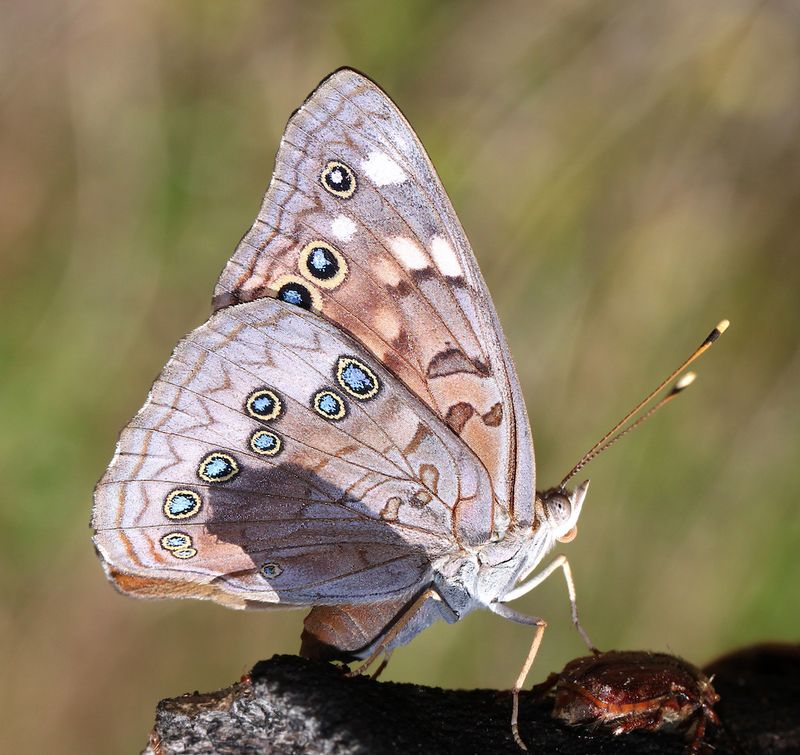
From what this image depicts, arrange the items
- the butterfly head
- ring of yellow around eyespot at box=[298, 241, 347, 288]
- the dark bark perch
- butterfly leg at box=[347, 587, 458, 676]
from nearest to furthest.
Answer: the dark bark perch
butterfly leg at box=[347, 587, 458, 676]
ring of yellow around eyespot at box=[298, 241, 347, 288]
the butterfly head

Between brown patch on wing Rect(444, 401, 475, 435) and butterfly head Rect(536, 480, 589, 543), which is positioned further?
butterfly head Rect(536, 480, 589, 543)

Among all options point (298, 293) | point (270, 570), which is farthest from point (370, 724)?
point (298, 293)

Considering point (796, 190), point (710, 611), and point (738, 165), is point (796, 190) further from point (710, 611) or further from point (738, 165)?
point (710, 611)

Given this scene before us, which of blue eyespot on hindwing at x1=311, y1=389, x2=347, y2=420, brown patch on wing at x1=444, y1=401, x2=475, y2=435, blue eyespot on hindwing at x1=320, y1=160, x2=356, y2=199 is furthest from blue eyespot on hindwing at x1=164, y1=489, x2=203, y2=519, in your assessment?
blue eyespot on hindwing at x1=320, y1=160, x2=356, y2=199

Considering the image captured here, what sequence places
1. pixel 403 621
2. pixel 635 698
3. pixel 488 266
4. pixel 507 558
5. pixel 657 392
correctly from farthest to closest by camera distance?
pixel 488 266 → pixel 657 392 → pixel 507 558 → pixel 403 621 → pixel 635 698

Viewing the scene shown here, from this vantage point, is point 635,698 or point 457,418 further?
point 457,418

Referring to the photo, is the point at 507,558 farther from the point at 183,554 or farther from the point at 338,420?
the point at 183,554

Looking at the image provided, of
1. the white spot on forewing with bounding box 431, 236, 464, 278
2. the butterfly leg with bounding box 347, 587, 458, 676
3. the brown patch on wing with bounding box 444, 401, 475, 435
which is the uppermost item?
the white spot on forewing with bounding box 431, 236, 464, 278

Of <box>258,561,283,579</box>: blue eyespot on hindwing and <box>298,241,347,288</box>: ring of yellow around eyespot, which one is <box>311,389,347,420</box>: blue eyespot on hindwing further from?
<box>258,561,283,579</box>: blue eyespot on hindwing
